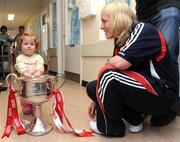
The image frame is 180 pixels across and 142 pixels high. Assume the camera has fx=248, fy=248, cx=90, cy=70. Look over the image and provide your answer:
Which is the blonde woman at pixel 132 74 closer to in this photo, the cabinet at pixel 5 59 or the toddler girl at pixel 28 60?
the toddler girl at pixel 28 60

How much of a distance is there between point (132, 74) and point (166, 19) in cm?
46

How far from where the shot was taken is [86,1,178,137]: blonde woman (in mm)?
1225

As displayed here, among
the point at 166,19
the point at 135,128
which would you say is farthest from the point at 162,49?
the point at 135,128

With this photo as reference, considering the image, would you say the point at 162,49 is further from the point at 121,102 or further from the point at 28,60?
the point at 28,60

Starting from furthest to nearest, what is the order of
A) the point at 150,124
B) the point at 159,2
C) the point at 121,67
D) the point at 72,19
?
1. the point at 72,19
2. the point at 150,124
3. the point at 159,2
4. the point at 121,67

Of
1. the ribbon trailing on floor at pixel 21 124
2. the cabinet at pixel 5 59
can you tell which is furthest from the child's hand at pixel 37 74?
the cabinet at pixel 5 59

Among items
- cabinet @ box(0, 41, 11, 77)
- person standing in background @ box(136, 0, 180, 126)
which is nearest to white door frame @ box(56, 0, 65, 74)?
cabinet @ box(0, 41, 11, 77)

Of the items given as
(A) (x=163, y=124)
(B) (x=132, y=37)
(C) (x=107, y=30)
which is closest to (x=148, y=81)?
(B) (x=132, y=37)

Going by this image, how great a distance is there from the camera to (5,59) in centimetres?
511

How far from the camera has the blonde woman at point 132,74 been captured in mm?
1225

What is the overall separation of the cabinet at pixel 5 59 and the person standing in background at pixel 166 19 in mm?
3877

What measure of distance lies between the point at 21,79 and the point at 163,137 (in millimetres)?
865

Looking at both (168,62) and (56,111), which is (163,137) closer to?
(168,62)

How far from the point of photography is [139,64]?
129cm
